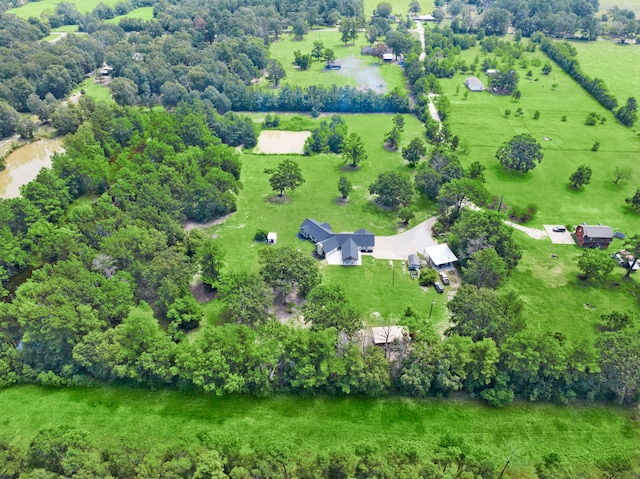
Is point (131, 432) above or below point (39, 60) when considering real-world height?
below

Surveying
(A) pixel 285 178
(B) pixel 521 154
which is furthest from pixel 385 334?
(B) pixel 521 154

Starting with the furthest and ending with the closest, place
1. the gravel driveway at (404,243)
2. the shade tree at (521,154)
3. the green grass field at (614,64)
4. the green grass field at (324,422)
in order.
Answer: the green grass field at (614,64)
the shade tree at (521,154)
the gravel driveway at (404,243)
the green grass field at (324,422)

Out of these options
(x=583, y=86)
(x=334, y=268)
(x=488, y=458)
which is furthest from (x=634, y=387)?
(x=583, y=86)

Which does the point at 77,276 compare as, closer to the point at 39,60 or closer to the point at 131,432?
the point at 131,432

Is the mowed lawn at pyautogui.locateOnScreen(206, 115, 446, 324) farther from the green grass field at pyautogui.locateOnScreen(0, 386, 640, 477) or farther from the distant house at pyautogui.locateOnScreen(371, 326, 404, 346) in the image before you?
the green grass field at pyautogui.locateOnScreen(0, 386, 640, 477)

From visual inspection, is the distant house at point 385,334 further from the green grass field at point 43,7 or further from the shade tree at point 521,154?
the green grass field at point 43,7

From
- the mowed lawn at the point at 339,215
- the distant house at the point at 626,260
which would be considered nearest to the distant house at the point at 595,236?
the distant house at the point at 626,260

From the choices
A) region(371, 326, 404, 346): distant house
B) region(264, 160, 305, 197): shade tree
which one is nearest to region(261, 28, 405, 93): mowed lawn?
region(264, 160, 305, 197): shade tree
